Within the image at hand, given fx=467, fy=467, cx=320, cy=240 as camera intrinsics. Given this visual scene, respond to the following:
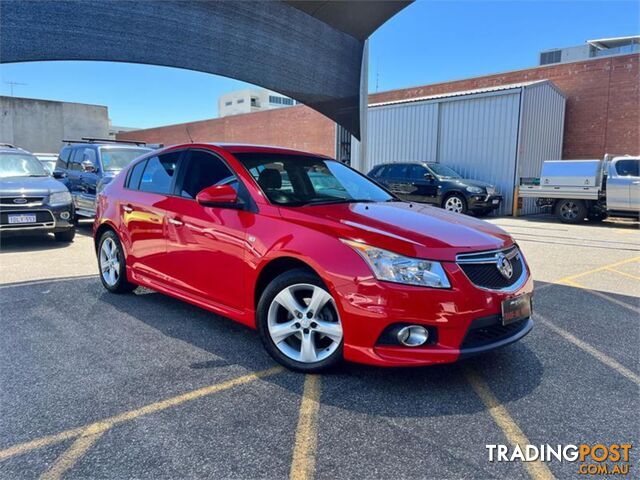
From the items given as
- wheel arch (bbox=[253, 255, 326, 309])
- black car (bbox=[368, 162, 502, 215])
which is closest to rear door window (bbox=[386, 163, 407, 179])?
black car (bbox=[368, 162, 502, 215])

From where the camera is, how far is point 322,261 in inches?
121

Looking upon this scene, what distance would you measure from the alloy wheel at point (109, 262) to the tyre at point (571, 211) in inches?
510

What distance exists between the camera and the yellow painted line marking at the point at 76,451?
2195 millimetres

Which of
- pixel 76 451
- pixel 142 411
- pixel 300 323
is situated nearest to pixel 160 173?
pixel 300 323

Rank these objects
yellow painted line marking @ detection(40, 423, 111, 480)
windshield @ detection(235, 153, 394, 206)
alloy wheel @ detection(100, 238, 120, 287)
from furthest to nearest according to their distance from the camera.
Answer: alloy wheel @ detection(100, 238, 120, 287) < windshield @ detection(235, 153, 394, 206) < yellow painted line marking @ detection(40, 423, 111, 480)

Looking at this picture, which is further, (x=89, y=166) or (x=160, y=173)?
(x=89, y=166)

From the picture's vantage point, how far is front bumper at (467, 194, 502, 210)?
45.3ft

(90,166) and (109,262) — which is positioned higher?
(90,166)

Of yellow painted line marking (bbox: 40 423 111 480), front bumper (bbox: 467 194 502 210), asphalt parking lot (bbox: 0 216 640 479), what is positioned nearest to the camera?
yellow painted line marking (bbox: 40 423 111 480)

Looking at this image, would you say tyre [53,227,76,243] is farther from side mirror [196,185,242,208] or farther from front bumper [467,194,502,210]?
front bumper [467,194,502,210]

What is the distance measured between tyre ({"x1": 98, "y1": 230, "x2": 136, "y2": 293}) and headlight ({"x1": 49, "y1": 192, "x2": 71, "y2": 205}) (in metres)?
3.58

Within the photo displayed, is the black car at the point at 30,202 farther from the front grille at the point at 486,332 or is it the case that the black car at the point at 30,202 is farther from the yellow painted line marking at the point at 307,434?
the front grille at the point at 486,332

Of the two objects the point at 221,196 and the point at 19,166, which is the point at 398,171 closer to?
the point at 19,166

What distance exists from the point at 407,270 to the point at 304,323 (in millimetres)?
825
